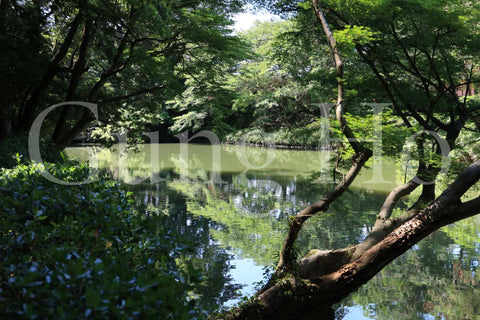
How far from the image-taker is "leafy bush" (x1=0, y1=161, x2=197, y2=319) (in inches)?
44.8

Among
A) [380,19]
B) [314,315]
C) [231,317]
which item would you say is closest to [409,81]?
[380,19]

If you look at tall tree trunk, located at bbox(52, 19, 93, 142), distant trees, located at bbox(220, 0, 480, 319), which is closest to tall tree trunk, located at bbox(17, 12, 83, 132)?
tall tree trunk, located at bbox(52, 19, 93, 142)

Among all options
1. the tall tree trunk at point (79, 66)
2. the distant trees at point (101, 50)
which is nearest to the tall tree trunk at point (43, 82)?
the distant trees at point (101, 50)

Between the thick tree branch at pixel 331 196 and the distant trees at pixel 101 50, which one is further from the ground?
the distant trees at pixel 101 50

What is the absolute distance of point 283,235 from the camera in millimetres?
6113

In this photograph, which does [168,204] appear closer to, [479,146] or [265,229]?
[265,229]

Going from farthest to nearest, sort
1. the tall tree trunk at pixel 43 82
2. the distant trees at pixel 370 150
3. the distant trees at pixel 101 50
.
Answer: the tall tree trunk at pixel 43 82 → the distant trees at pixel 101 50 → the distant trees at pixel 370 150

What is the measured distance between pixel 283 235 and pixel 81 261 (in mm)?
5048

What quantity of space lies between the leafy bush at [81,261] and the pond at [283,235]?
1.30 feet

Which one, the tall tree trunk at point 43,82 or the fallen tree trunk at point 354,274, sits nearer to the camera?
the fallen tree trunk at point 354,274

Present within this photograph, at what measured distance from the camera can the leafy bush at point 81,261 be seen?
3.73ft

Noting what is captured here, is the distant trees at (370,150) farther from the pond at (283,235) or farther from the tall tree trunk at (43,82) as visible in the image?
the tall tree trunk at (43,82)

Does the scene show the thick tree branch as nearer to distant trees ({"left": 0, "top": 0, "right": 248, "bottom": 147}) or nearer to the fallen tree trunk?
the fallen tree trunk

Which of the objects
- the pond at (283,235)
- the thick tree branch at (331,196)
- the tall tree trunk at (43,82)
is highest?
the tall tree trunk at (43,82)
